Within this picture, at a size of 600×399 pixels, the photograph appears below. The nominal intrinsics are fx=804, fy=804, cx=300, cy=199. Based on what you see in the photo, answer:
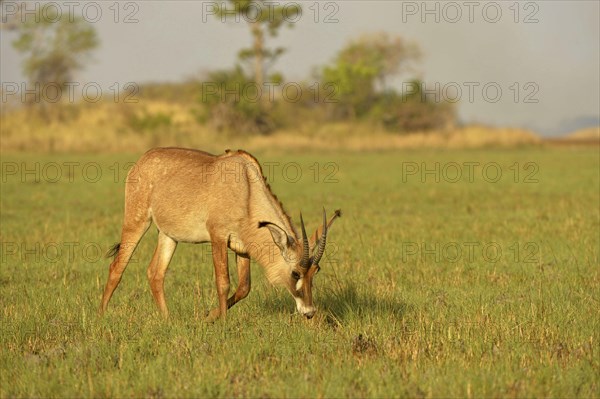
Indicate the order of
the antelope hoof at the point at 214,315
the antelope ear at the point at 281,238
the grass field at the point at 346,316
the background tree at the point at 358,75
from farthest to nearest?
1. the background tree at the point at 358,75
2. the antelope hoof at the point at 214,315
3. the antelope ear at the point at 281,238
4. the grass field at the point at 346,316

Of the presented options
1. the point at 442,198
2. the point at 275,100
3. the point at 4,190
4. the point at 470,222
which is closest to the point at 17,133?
the point at 275,100

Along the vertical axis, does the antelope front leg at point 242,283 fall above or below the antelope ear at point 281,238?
below

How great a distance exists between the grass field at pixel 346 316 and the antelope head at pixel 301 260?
282 millimetres

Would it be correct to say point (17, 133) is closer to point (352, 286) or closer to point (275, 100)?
point (275, 100)

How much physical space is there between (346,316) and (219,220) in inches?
65.0

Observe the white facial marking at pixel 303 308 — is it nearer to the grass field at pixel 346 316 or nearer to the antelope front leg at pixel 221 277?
the grass field at pixel 346 316

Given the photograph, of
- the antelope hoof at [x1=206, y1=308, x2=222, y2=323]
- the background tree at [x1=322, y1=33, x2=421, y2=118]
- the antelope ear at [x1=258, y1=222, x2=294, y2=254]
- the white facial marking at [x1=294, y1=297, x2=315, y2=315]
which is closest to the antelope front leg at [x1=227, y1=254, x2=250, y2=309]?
the antelope hoof at [x1=206, y1=308, x2=222, y2=323]

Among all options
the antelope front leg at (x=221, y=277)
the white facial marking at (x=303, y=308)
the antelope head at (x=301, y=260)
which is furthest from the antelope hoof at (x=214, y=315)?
the white facial marking at (x=303, y=308)

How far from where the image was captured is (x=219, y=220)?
8352 millimetres

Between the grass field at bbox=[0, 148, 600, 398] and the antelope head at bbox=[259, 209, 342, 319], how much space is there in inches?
11.1

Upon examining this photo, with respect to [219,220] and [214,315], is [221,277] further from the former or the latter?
[219,220]

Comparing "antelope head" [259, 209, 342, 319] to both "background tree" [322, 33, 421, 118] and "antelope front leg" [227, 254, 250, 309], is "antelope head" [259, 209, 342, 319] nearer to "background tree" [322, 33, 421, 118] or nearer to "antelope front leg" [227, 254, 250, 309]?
"antelope front leg" [227, 254, 250, 309]

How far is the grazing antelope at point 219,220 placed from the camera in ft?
25.7

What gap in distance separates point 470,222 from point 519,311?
27.3ft
